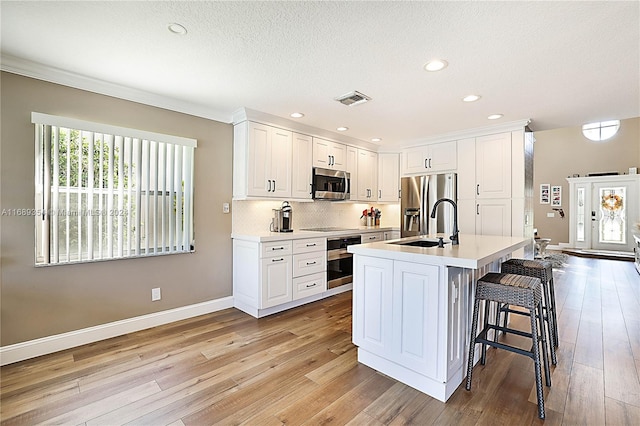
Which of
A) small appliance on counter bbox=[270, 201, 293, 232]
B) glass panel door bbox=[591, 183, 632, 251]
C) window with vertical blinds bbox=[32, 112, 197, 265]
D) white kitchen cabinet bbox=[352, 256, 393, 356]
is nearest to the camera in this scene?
white kitchen cabinet bbox=[352, 256, 393, 356]

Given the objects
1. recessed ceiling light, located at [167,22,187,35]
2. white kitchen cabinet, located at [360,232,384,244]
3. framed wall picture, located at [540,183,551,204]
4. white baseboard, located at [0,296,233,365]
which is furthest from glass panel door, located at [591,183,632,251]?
recessed ceiling light, located at [167,22,187,35]

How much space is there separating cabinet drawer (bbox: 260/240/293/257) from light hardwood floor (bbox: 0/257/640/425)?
0.76 meters

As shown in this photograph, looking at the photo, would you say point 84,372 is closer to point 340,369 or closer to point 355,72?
point 340,369

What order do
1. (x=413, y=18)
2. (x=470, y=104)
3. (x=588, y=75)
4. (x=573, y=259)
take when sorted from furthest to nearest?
(x=573, y=259), (x=470, y=104), (x=588, y=75), (x=413, y=18)

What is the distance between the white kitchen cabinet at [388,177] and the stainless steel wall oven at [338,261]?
3.85 feet

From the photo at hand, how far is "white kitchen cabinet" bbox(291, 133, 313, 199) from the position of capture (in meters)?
4.00

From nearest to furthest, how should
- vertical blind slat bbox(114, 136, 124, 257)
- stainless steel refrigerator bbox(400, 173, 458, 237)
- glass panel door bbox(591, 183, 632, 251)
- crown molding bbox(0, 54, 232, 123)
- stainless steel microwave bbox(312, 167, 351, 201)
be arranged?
crown molding bbox(0, 54, 232, 123), vertical blind slat bbox(114, 136, 124, 257), stainless steel microwave bbox(312, 167, 351, 201), stainless steel refrigerator bbox(400, 173, 458, 237), glass panel door bbox(591, 183, 632, 251)

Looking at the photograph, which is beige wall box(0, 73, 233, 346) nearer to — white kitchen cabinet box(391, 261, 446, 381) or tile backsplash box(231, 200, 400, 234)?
tile backsplash box(231, 200, 400, 234)

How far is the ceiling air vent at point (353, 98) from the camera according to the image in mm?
2926

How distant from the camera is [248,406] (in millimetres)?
1864

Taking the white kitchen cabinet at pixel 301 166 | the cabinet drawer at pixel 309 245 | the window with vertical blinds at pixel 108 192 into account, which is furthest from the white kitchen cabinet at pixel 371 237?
the window with vertical blinds at pixel 108 192

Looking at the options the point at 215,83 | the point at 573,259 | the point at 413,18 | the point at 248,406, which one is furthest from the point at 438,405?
the point at 573,259

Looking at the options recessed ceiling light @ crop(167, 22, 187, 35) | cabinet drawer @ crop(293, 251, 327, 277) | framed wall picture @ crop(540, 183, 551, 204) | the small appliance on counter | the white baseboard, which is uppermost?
recessed ceiling light @ crop(167, 22, 187, 35)

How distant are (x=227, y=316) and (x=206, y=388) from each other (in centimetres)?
139
